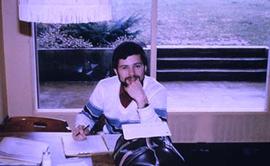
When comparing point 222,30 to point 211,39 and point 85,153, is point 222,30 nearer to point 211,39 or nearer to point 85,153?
point 211,39

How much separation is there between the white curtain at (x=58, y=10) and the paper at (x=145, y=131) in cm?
52

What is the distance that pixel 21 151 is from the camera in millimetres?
1785

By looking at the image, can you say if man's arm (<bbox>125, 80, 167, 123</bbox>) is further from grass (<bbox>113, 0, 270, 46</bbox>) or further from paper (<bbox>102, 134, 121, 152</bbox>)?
grass (<bbox>113, 0, 270, 46</bbox>)

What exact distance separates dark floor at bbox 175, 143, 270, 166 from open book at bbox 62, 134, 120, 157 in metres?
1.57

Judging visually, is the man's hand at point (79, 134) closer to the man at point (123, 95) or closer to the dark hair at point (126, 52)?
the man at point (123, 95)

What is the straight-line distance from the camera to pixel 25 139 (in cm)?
195

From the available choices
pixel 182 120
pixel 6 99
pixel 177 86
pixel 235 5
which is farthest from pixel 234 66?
pixel 6 99

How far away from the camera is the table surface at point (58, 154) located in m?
1.71

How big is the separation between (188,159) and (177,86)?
191 cm

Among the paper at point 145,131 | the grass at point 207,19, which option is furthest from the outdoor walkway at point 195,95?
the paper at point 145,131

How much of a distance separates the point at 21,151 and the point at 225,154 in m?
2.36

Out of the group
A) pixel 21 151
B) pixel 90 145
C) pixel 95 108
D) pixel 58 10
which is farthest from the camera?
pixel 95 108

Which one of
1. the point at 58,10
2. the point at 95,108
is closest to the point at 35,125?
the point at 95,108

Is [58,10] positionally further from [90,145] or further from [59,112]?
[59,112]
